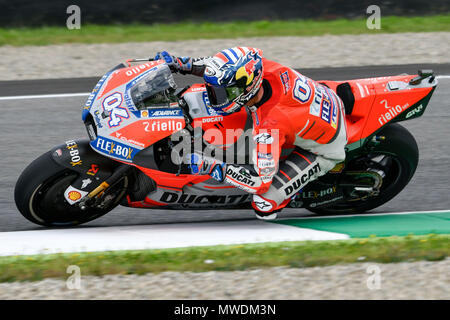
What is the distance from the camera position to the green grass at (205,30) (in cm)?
1173

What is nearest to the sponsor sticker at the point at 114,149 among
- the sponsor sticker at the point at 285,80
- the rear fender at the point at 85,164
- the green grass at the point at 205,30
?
the rear fender at the point at 85,164

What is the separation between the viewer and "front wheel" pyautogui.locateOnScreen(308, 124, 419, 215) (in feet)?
19.8

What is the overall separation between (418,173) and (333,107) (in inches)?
78.6

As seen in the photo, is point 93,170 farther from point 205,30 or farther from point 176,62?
point 205,30

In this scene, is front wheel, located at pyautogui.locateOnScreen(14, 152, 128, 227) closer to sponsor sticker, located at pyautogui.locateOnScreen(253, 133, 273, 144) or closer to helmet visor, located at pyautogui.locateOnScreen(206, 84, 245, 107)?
helmet visor, located at pyautogui.locateOnScreen(206, 84, 245, 107)

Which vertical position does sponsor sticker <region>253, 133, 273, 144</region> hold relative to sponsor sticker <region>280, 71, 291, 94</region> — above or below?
below

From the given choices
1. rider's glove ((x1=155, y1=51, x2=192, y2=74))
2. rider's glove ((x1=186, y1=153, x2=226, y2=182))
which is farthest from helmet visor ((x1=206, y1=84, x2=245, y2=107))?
rider's glove ((x1=155, y1=51, x2=192, y2=74))

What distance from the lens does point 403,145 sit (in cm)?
605

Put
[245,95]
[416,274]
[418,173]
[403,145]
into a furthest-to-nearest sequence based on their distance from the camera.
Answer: [418,173] → [403,145] → [245,95] → [416,274]

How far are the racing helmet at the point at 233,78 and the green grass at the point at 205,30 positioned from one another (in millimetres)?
6651

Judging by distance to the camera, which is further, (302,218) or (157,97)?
(302,218)

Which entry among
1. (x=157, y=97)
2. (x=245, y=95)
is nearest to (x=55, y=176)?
(x=157, y=97)

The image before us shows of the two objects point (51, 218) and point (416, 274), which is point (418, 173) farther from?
point (51, 218)

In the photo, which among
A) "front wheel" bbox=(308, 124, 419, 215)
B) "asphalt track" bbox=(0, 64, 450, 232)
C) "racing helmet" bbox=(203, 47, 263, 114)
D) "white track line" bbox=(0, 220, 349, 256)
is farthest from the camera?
"asphalt track" bbox=(0, 64, 450, 232)
